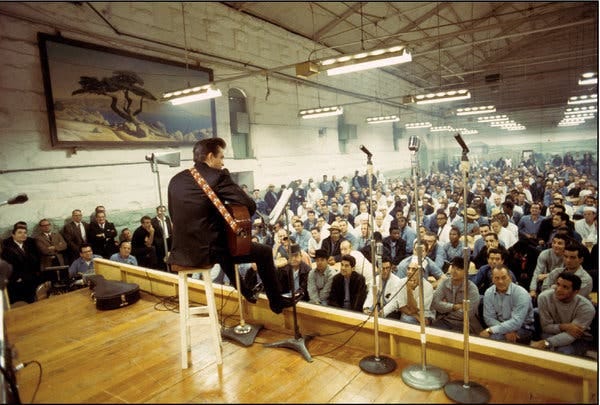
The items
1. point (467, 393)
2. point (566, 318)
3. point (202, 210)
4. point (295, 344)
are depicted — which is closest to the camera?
point (467, 393)

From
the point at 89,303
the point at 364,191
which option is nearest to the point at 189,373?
the point at 89,303

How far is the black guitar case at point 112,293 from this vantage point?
3.76 metres

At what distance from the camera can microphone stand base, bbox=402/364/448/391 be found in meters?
2.24

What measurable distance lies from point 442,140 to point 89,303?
2526cm

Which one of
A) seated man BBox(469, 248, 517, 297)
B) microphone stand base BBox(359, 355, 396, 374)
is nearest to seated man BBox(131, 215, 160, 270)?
microphone stand base BBox(359, 355, 396, 374)

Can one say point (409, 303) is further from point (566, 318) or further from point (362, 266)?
point (566, 318)

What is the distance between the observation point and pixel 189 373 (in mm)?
2520

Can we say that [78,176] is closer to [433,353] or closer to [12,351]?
[12,351]

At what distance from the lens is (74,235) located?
246 inches

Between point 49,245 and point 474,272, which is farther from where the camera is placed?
point 49,245

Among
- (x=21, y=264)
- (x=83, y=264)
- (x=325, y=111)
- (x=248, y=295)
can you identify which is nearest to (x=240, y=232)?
(x=248, y=295)

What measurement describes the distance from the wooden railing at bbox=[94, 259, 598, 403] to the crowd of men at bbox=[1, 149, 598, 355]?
0.90ft

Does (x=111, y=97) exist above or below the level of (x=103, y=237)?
above

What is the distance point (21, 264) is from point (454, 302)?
599cm
